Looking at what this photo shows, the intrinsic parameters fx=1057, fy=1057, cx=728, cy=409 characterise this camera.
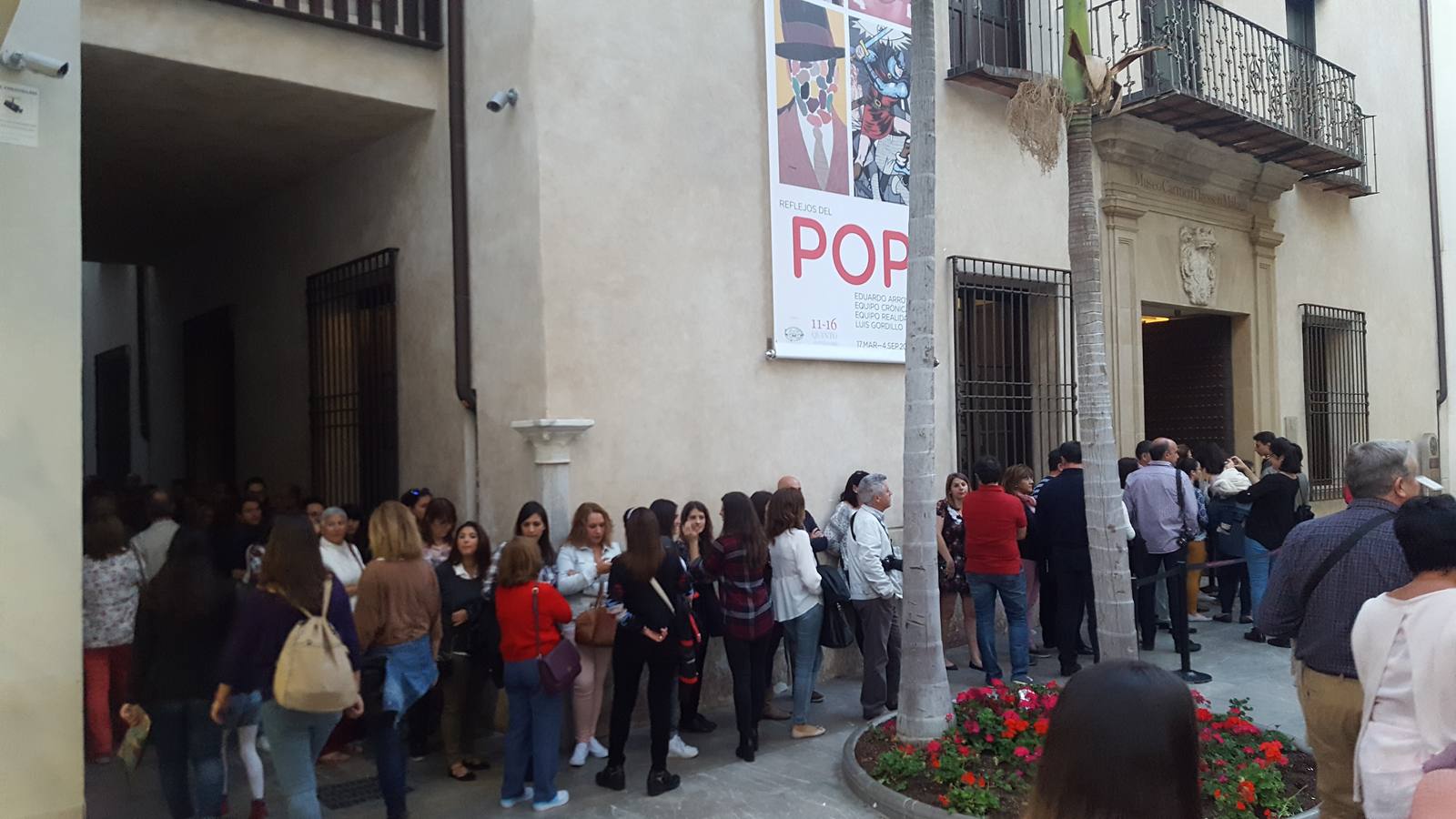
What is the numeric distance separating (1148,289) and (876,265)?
4.76 metres

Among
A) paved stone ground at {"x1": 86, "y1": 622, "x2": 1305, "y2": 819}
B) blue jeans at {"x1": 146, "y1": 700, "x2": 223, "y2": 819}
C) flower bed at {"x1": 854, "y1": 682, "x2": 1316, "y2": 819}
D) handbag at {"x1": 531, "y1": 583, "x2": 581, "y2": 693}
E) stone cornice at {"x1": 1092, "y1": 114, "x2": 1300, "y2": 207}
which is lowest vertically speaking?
paved stone ground at {"x1": 86, "y1": 622, "x2": 1305, "y2": 819}

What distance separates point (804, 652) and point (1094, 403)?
8.51ft

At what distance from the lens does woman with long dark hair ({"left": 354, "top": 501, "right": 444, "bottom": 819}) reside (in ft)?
18.9

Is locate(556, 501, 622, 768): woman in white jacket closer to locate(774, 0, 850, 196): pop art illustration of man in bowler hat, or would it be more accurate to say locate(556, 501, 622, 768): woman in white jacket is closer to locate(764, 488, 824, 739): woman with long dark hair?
locate(764, 488, 824, 739): woman with long dark hair

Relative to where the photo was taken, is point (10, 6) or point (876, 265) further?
point (876, 265)

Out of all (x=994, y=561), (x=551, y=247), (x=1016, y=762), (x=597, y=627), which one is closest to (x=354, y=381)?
(x=551, y=247)

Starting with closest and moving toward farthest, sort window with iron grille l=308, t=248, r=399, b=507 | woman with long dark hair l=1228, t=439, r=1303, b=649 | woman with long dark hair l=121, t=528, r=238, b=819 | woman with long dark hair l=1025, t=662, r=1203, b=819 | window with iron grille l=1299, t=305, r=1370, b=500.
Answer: woman with long dark hair l=1025, t=662, r=1203, b=819
woman with long dark hair l=121, t=528, r=238, b=819
window with iron grille l=308, t=248, r=399, b=507
woman with long dark hair l=1228, t=439, r=1303, b=649
window with iron grille l=1299, t=305, r=1370, b=500

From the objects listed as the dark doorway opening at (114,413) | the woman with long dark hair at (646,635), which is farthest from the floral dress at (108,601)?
the dark doorway opening at (114,413)

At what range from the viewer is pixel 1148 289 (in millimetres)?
12703

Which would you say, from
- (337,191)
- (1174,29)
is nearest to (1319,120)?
(1174,29)

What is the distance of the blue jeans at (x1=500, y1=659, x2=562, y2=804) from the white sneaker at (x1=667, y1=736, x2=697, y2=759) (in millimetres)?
1086

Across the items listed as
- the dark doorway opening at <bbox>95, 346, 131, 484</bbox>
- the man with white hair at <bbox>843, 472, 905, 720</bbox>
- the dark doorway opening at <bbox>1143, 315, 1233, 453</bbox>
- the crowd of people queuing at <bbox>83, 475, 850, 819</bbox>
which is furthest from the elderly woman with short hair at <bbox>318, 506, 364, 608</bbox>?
the dark doorway opening at <bbox>1143, 315, 1233, 453</bbox>

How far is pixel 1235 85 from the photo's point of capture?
13.4 meters

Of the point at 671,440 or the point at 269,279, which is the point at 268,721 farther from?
the point at 269,279
